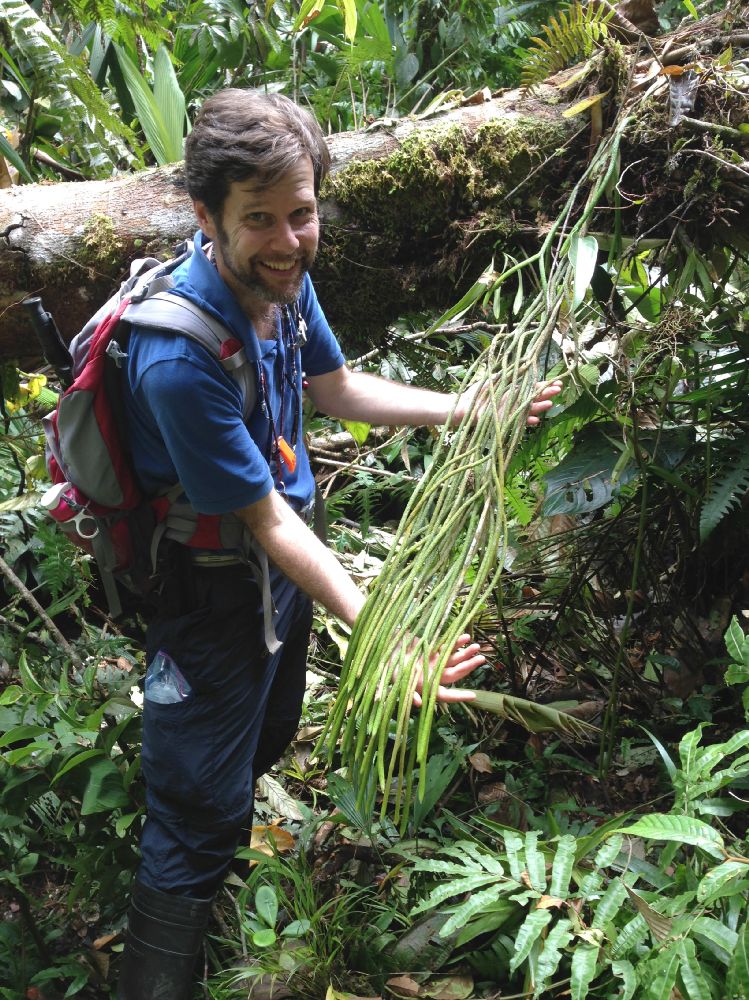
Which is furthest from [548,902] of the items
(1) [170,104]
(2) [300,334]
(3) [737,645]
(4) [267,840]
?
(1) [170,104]

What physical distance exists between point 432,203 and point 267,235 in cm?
78

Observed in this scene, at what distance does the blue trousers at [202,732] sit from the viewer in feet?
6.86

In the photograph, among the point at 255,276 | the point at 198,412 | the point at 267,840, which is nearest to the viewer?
the point at 198,412

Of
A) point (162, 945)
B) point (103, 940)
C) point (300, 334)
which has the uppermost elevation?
point (300, 334)

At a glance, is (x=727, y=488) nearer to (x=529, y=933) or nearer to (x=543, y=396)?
(x=543, y=396)

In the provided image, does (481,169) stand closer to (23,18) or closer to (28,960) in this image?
(23,18)

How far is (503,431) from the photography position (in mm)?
1887

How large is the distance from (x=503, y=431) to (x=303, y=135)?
745 mm

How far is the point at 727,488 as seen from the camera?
8.06 ft

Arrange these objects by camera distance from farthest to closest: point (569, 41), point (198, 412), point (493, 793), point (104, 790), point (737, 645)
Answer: point (493, 793)
point (569, 41)
point (104, 790)
point (737, 645)
point (198, 412)

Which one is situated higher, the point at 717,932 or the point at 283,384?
the point at 283,384

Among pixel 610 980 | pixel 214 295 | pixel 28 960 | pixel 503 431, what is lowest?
pixel 28 960

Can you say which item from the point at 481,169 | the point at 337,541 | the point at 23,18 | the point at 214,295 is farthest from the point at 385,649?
the point at 23,18

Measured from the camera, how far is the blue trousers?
2090mm
